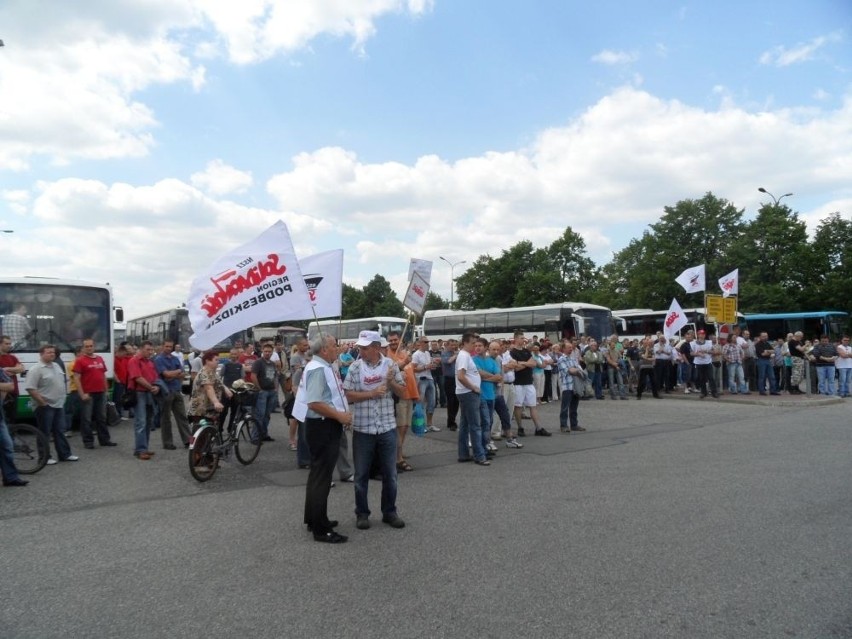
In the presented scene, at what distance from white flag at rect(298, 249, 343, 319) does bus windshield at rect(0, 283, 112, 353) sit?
6992 millimetres

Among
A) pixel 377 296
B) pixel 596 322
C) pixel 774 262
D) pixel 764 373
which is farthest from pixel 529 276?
pixel 764 373

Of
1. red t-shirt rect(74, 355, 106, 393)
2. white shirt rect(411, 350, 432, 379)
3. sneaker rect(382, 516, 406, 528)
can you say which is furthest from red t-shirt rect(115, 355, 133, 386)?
sneaker rect(382, 516, 406, 528)

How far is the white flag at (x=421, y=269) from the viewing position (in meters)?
11.2

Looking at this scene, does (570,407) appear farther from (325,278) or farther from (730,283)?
(730,283)

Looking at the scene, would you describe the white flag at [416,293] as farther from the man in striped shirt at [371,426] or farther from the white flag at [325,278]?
the man in striped shirt at [371,426]

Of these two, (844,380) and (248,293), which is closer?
(248,293)

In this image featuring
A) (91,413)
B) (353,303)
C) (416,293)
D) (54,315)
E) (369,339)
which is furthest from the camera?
(353,303)

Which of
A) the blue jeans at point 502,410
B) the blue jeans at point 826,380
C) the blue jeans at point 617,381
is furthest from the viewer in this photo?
the blue jeans at point 617,381

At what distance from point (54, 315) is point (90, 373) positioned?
11.0 ft

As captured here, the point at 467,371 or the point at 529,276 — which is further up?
the point at 529,276

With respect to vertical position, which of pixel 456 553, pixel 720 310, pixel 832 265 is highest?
pixel 832 265

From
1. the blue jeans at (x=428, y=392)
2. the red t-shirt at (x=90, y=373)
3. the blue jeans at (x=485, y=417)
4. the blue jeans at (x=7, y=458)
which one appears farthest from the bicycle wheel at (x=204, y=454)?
the blue jeans at (x=428, y=392)

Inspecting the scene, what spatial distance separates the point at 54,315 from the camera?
44.8 feet

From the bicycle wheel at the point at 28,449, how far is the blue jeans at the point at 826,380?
2045cm
